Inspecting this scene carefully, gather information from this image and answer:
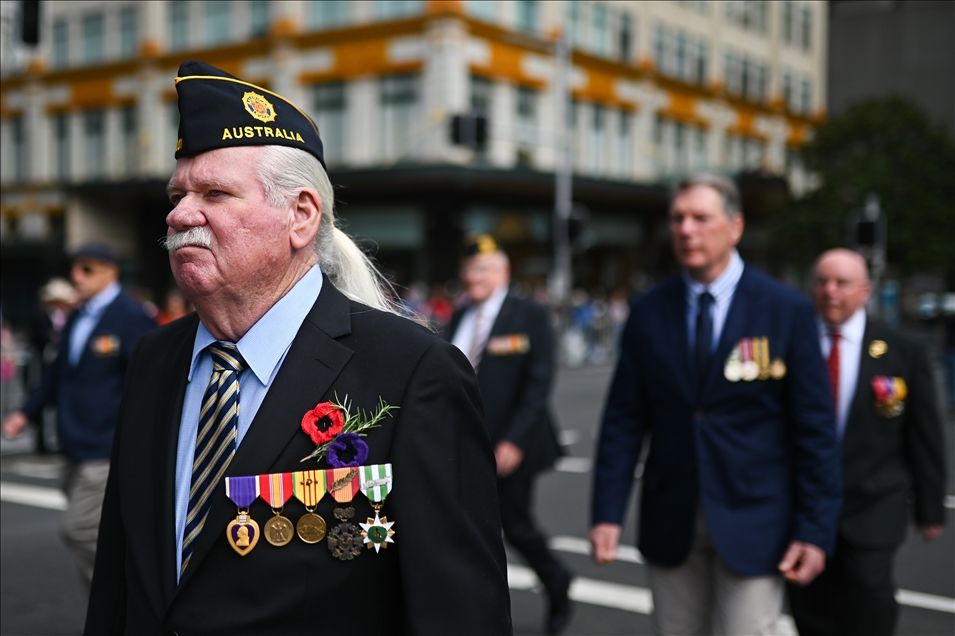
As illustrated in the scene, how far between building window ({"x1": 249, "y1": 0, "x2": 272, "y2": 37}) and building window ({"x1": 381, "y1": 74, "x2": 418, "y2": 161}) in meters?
4.82

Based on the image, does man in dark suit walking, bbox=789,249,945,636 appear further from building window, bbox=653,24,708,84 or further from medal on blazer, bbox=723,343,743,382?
building window, bbox=653,24,708,84

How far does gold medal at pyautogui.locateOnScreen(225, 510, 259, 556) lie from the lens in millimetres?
1837

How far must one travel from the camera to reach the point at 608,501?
153 inches

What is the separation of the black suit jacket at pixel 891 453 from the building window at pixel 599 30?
25587mm

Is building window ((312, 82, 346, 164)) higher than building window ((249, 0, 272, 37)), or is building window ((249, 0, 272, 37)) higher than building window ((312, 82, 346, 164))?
building window ((249, 0, 272, 37))

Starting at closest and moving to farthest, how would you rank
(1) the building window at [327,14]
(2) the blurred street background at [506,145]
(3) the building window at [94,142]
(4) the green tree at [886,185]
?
1. (2) the blurred street background at [506,145]
2. (4) the green tree at [886,185]
3. (1) the building window at [327,14]
4. (3) the building window at [94,142]

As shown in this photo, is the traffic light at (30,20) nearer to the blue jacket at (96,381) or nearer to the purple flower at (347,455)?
the blue jacket at (96,381)

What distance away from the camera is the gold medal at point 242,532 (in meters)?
1.84

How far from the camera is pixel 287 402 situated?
189 cm

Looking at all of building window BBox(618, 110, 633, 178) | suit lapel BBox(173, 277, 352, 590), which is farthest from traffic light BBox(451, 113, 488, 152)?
suit lapel BBox(173, 277, 352, 590)

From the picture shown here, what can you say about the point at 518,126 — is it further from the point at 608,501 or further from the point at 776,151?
the point at 608,501

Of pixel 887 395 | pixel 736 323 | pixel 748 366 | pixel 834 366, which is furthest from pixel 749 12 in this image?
pixel 748 366

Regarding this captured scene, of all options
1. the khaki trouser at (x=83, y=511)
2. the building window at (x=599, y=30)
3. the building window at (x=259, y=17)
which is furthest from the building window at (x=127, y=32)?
the khaki trouser at (x=83, y=511)

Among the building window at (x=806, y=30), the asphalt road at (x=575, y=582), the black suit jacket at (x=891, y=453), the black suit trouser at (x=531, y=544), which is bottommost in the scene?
the asphalt road at (x=575, y=582)
